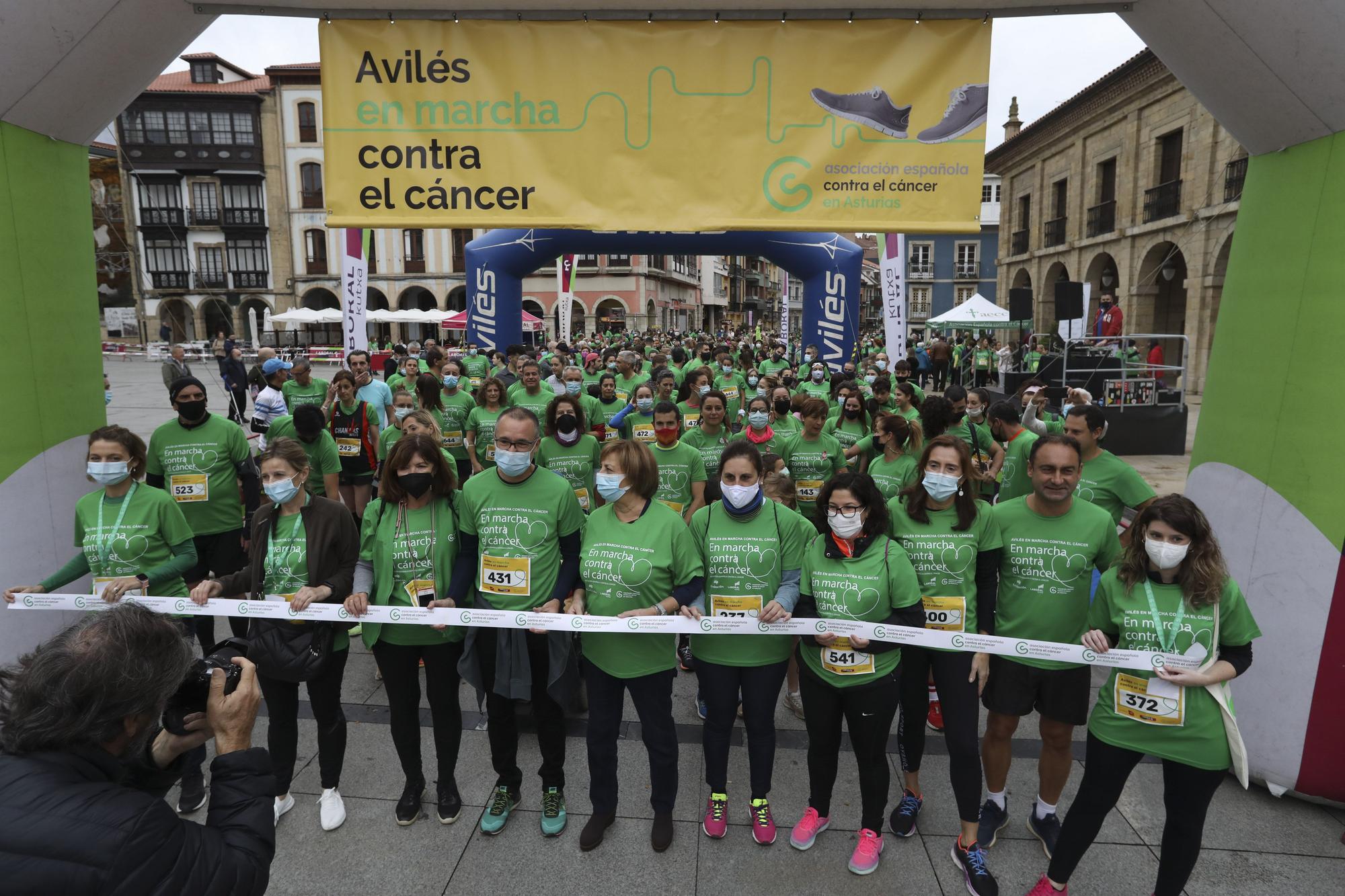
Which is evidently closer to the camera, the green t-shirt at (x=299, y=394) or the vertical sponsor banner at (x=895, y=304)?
the green t-shirt at (x=299, y=394)

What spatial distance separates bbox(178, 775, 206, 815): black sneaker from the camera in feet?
12.4

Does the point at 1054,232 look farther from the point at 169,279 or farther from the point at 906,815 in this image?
the point at 169,279

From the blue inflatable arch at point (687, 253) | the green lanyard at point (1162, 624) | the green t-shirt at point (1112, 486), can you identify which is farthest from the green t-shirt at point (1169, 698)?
the blue inflatable arch at point (687, 253)

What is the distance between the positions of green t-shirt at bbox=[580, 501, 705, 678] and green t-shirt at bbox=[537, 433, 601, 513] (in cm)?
250

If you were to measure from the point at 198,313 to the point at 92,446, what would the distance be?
5307cm

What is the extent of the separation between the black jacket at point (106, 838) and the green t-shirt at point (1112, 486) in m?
4.20

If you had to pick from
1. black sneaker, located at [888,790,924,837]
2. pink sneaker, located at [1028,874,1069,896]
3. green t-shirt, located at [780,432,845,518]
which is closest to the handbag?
black sneaker, located at [888,790,924,837]

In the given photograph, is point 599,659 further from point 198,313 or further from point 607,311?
point 198,313

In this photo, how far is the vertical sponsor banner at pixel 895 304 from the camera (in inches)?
468

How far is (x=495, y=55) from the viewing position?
12.3 feet

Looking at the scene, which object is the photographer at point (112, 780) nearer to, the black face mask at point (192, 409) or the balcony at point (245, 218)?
the black face mask at point (192, 409)

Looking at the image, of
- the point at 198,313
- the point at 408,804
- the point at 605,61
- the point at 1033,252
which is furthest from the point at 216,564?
the point at 198,313

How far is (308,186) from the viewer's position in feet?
153

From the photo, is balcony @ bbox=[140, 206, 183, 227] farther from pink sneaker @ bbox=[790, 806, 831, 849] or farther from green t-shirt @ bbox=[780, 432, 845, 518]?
pink sneaker @ bbox=[790, 806, 831, 849]
